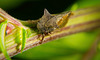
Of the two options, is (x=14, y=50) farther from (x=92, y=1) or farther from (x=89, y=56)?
(x=92, y=1)

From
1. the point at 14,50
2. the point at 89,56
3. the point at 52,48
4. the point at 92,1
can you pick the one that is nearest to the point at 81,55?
→ the point at 89,56

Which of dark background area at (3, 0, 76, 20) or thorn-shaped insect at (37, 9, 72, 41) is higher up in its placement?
dark background area at (3, 0, 76, 20)

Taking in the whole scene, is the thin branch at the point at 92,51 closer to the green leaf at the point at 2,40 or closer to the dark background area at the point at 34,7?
the dark background area at the point at 34,7

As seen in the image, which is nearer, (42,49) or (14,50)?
(14,50)

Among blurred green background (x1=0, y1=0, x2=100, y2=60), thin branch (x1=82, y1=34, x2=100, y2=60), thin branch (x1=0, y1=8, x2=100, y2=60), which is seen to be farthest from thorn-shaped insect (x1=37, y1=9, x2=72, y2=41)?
thin branch (x1=82, y1=34, x2=100, y2=60)

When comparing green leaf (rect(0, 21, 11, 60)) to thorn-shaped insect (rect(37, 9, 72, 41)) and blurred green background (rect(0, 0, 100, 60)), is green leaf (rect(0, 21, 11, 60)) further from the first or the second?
blurred green background (rect(0, 0, 100, 60))

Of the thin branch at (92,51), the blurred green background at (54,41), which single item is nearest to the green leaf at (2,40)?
the blurred green background at (54,41)

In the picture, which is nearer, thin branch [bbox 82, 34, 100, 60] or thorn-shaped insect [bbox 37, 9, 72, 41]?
thorn-shaped insect [bbox 37, 9, 72, 41]
